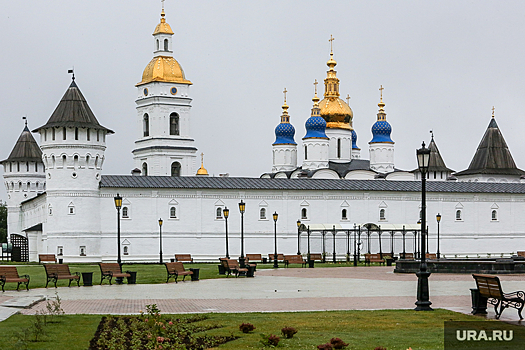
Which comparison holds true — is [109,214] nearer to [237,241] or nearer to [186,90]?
[237,241]

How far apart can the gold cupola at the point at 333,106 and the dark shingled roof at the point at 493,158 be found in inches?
571

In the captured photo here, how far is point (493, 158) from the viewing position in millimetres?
80812

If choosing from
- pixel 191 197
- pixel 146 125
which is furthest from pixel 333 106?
pixel 191 197

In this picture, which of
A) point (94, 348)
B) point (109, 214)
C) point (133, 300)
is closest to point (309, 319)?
point (94, 348)

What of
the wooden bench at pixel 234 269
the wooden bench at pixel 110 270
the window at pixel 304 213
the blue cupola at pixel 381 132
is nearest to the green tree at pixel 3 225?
the blue cupola at pixel 381 132

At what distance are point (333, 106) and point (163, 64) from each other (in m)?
17.1

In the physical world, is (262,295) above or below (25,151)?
below

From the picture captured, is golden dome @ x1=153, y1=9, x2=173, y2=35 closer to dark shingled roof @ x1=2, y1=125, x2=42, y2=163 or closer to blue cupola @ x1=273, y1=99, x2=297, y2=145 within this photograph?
blue cupola @ x1=273, y1=99, x2=297, y2=145

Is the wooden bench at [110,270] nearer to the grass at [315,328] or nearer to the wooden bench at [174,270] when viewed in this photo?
the wooden bench at [174,270]

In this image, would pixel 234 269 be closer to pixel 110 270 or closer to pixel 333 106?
pixel 110 270

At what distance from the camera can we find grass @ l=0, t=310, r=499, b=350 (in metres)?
12.4

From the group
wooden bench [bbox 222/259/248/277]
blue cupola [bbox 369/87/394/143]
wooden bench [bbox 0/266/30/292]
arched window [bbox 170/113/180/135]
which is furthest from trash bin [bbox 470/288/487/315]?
blue cupola [bbox 369/87/394/143]

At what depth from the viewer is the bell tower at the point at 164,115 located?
6375 cm

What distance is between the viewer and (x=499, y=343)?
39.6 ft
